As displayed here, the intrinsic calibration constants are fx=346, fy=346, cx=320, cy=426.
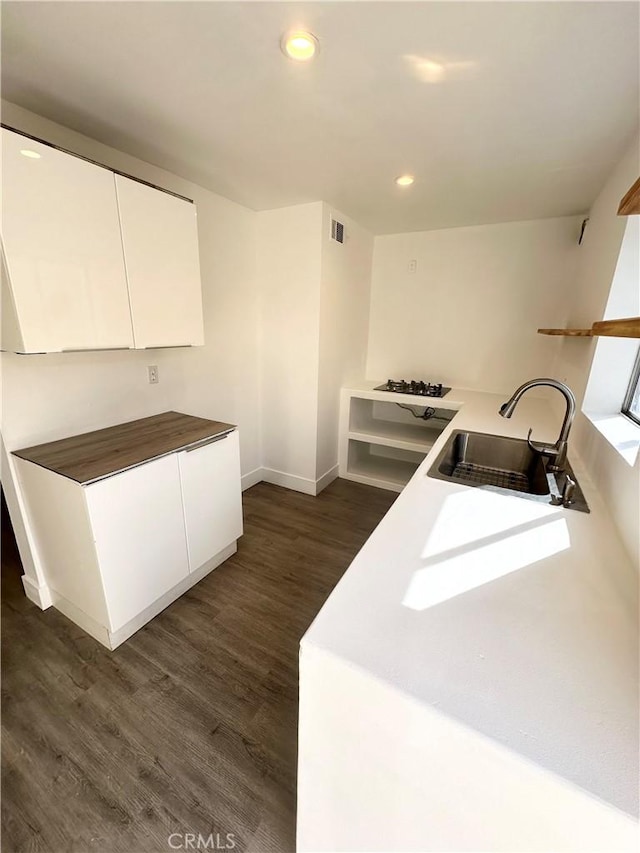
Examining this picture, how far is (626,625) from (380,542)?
0.53 meters

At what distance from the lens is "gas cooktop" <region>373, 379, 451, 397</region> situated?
3.08 meters

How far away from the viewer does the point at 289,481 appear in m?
3.23

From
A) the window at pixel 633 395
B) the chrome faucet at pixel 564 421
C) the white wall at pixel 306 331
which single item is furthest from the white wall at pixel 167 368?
the window at pixel 633 395

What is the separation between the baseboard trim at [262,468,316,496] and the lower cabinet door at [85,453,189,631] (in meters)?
1.40

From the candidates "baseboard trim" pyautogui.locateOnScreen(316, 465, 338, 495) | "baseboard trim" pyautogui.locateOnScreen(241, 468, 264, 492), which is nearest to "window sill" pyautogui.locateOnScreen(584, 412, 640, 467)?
"baseboard trim" pyautogui.locateOnScreen(316, 465, 338, 495)

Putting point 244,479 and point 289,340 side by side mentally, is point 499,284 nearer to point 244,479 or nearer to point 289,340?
point 289,340

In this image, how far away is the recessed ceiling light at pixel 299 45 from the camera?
1065mm

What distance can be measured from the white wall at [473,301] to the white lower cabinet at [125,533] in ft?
7.46

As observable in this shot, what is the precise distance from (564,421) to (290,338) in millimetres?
2084

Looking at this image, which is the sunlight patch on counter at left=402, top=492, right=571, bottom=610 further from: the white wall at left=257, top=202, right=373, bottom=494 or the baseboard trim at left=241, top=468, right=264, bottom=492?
the baseboard trim at left=241, top=468, right=264, bottom=492

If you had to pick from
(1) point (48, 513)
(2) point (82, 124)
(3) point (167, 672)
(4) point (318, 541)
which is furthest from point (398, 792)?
(2) point (82, 124)

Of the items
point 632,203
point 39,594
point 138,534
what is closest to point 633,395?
point 632,203

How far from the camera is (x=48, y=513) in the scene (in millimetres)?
1578

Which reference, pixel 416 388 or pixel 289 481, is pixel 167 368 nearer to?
pixel 289 481
